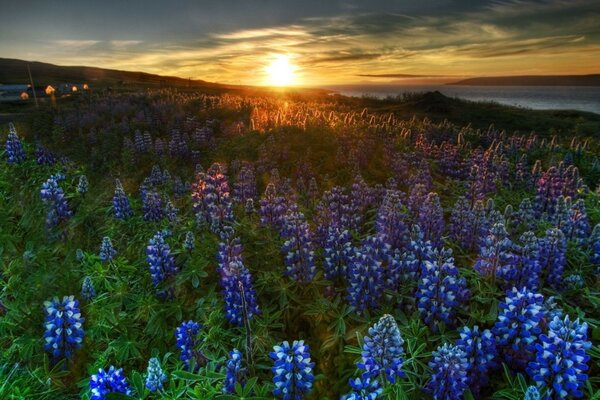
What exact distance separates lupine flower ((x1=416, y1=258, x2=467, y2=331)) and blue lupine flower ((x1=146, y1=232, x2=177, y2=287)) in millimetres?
2696

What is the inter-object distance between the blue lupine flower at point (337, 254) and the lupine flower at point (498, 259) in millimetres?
1288

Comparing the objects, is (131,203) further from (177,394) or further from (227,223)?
(177,394)

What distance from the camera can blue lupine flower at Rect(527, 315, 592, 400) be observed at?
8.18 feet

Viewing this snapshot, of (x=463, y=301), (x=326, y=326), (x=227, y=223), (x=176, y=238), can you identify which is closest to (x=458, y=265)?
(x=463, y=301)

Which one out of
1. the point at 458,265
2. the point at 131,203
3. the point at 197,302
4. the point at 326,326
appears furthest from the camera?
the point at 131,203

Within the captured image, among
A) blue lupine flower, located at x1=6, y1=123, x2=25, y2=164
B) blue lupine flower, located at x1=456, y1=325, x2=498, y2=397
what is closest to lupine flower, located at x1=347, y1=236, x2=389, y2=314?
blue lupine flower, located at x1=456, y1=325, x2=498, y2=397

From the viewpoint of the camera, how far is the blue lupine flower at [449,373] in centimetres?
263

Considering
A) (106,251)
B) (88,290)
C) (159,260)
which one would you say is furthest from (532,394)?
(106,251)

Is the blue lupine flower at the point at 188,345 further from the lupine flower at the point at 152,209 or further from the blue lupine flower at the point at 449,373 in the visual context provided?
the lupine flower at the point at 152,209

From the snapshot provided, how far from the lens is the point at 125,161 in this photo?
10.5m

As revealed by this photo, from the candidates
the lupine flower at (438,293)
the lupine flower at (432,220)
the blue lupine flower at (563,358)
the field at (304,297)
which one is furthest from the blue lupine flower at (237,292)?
the blue lupine flower at (563,358)

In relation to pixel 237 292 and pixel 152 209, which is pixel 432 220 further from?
pixel 152 209

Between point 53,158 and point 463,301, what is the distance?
1041 cm

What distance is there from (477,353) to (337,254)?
166cm
